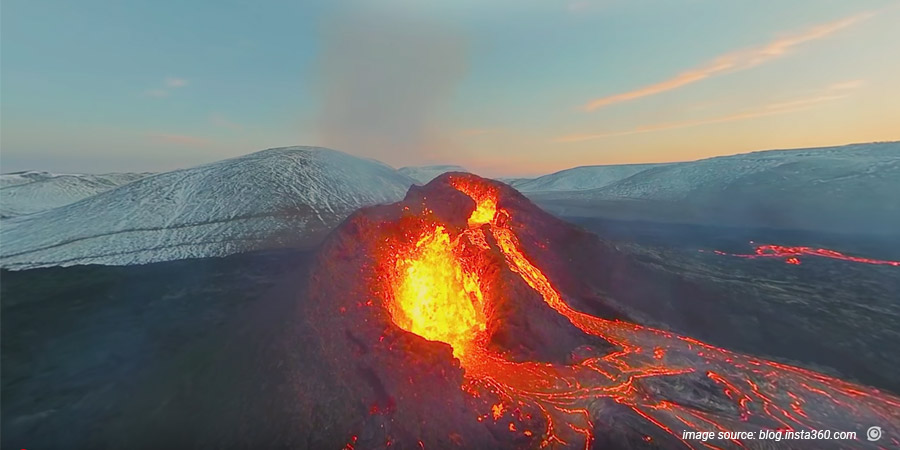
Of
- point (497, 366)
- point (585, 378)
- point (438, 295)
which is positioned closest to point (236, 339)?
point (438, 295)

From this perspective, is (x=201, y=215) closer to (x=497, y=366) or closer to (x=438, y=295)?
(x=438, y=295)

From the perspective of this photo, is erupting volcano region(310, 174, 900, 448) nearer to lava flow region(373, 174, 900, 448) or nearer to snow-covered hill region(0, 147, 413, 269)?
lava flow region(373, 174, 900, 448)

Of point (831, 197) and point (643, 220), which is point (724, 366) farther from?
point (831, 197)

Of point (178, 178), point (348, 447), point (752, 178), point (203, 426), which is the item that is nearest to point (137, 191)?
point (178, 178)

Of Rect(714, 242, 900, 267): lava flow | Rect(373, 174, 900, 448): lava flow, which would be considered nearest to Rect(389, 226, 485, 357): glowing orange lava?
Rect(373, 174, 900, 448): lava flow

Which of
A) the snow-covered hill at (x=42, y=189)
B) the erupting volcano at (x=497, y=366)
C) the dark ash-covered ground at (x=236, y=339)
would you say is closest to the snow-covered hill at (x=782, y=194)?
the dark ash-covered ground at (x=236, y=339)

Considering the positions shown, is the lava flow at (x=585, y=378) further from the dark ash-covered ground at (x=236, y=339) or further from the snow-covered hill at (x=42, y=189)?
the snow-covered hill at (x=42, y=189)
